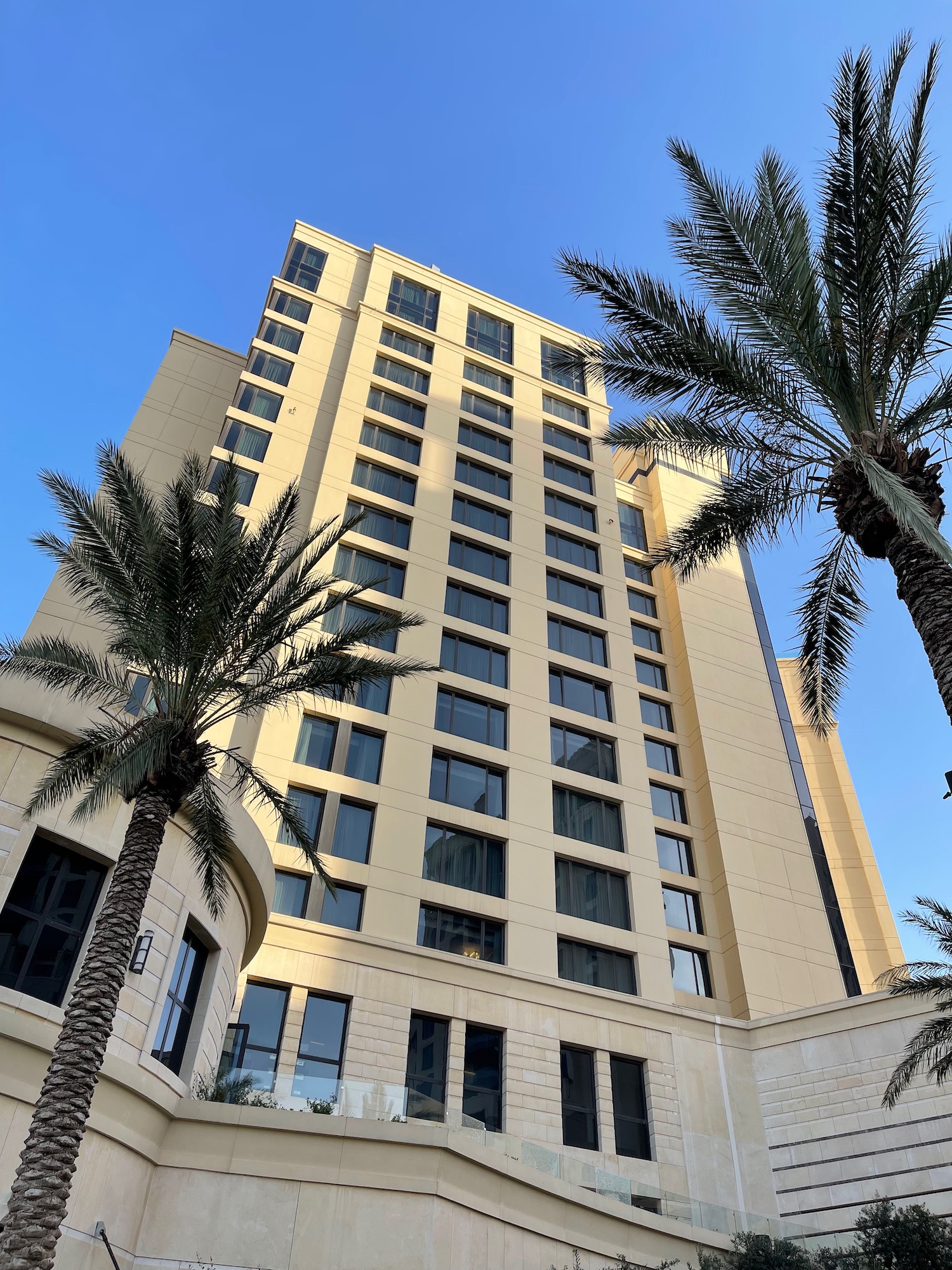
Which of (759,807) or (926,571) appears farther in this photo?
(759,807)

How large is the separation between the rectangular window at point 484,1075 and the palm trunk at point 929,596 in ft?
60.1

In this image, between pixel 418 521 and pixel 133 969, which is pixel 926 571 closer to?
pixel 133 969

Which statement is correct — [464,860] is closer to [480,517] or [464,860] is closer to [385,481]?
[480,517]

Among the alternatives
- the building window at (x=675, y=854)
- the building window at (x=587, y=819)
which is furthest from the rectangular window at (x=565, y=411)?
the building window at (x=675, y=854)

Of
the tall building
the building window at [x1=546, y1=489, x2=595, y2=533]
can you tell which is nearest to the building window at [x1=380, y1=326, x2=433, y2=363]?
the tall building

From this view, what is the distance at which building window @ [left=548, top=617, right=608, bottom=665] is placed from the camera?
37.5 metres

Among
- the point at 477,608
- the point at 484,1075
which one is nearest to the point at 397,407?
the point at 477,608

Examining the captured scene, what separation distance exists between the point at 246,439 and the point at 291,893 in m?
17.6

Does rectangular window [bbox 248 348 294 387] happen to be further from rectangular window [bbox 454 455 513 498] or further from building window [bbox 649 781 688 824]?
building window [bbox 649 781 688 824]

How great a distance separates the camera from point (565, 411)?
4656 centimetres

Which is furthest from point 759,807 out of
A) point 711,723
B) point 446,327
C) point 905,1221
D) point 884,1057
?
point 446,327

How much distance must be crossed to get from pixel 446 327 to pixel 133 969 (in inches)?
1406

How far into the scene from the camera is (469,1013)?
26578 millimetres

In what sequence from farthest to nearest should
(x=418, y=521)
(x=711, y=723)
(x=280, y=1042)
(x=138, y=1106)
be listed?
(x=711, y=723)
(x=418, y=521)
(x=280, y=1042)
(x=138, y=1106)
